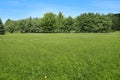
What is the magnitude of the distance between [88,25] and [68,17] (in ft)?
47.3

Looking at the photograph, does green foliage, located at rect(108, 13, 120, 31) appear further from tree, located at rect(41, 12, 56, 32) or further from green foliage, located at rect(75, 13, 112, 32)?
tree, located at rect(41, 12, 56, 32)

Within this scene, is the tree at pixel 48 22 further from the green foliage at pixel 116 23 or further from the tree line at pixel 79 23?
the green foliage at pixel 116 23

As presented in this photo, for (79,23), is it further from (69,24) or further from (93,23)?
(93,23)

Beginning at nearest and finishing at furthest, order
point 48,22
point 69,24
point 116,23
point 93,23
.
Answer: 1. point 116,23
2. point 93,23
3. point 48,22
4. point 69,24

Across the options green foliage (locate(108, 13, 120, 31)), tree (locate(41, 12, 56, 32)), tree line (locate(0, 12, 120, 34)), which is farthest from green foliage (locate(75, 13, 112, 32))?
tree (locate(41, 12, 56, 32))

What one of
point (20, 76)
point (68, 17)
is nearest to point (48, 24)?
point (68, 17)

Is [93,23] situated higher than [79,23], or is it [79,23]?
[79,23]

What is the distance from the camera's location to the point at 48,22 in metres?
113

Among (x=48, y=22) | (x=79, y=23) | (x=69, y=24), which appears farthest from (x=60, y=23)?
(x=79, y=23)

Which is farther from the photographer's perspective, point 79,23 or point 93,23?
point 79,23

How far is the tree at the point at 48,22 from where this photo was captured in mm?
111875

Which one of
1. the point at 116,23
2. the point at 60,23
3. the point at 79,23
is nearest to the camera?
the point at 116,23

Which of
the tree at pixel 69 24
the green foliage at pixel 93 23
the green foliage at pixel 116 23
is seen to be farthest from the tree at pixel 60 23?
the green foliage at pixel 116 23

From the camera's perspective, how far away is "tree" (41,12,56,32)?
367 feet
